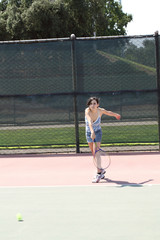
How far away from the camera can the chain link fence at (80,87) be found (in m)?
9.23

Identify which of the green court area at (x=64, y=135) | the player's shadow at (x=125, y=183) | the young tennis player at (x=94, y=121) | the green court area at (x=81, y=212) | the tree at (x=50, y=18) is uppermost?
the tree at (x=50, y=18)

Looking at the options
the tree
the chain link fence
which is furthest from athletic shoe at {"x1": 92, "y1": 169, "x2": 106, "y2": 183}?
the tree

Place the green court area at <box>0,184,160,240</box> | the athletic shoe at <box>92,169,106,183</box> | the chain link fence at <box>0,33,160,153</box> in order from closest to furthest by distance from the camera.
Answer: the green court area at <box>0,184,160,240</box> → the athletic shoe at <box>92,169,106,183</box> → the chain link fence at <box>0,33,160,153</box>

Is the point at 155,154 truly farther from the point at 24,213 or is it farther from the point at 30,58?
the point at 24,213

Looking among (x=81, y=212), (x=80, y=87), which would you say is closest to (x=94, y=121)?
(x=81, y=212)

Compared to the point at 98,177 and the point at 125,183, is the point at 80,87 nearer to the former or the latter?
the point at 98,177

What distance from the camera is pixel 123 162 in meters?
8.17

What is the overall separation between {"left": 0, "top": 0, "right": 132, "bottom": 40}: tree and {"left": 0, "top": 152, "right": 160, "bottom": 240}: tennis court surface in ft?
95.0

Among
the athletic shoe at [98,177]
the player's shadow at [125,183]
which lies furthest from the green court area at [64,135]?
the player's shadow at [125,183]

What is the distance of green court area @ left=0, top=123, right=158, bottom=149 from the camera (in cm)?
934

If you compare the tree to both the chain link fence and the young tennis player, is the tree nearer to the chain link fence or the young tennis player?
the chain link fence

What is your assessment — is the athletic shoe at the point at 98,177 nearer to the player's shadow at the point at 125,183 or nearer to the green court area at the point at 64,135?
the player's shadow at the point at 125,183

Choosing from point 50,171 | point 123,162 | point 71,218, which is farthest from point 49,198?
point 123,162

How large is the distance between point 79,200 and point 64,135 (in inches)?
173
